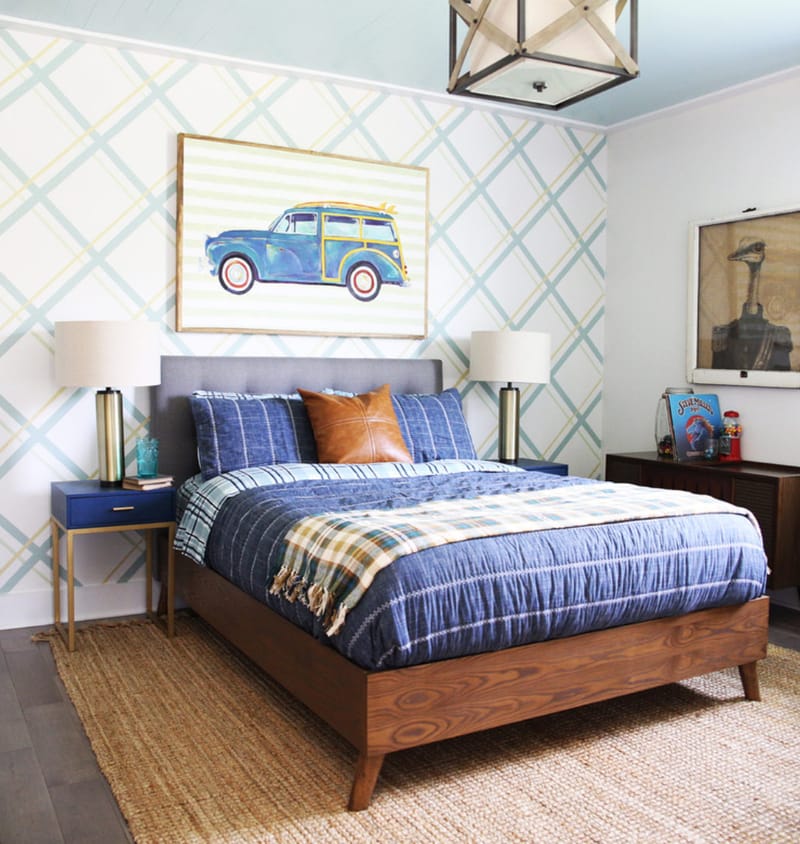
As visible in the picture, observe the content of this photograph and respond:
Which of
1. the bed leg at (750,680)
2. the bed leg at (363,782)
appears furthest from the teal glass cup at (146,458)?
the bed leg at (750,680)

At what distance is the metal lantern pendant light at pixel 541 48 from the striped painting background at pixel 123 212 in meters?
1.98

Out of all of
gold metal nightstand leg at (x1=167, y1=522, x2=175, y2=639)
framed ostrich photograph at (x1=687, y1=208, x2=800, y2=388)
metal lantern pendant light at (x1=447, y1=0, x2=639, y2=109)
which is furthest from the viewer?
framed ostrich photograph at (x1=687, y1=208, x2=800, y2=388)

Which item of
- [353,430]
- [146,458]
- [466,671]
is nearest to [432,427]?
[353,430]

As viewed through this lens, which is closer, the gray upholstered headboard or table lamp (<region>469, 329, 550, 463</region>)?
the gray upholstered headboard

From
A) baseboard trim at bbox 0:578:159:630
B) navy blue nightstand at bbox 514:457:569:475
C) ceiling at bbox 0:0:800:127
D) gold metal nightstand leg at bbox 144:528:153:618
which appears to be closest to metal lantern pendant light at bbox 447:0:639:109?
ceiling at bbox 0:0:800:127

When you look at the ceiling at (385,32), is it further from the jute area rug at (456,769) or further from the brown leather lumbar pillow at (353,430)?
the jute area rug at (456,769)

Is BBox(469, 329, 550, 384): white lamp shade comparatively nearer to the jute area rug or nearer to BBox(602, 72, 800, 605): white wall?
BBox(602, 72, 800, 605): white wall

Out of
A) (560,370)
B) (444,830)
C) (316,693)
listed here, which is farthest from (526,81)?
(560,370)

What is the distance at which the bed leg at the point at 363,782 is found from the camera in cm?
225

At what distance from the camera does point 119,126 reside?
12.8ft

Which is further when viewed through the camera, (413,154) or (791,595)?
(413,154)

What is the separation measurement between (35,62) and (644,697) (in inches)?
138

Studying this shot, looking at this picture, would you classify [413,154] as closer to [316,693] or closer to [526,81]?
[526,81]

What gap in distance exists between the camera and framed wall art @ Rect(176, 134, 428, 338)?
407 cm
